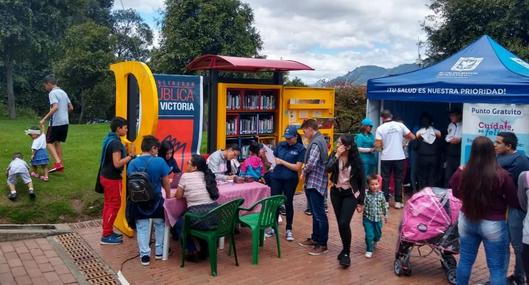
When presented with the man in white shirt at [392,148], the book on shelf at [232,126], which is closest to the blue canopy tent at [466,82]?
the man in white shirt at [392,148]

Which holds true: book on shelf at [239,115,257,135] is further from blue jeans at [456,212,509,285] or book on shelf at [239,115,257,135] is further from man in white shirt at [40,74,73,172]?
blue jeans at [456,212,509,285]

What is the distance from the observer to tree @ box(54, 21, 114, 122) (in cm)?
2050

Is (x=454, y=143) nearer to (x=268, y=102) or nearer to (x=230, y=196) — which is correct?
(x=268, y=102)

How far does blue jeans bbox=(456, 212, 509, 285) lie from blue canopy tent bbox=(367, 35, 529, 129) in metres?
4.36

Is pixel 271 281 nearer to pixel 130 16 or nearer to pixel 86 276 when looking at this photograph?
pixel 86 276

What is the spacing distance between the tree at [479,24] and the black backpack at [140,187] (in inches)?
582

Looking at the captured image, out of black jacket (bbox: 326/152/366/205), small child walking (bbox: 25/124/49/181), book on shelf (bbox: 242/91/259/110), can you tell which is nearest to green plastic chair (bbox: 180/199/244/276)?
black jacket (bbox: 326/152/366/205)

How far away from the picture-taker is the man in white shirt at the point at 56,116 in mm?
8031

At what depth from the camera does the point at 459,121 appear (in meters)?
9.23

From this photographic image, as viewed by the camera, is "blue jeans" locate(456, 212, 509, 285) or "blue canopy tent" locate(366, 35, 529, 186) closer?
"blue jeans" locate(456, 212, 509, 285)

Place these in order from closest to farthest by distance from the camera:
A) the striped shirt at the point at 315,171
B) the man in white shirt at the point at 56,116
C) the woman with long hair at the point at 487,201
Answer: the woman with long hair at the point at 487,201 < the striped shirt at the point at 315,171 < the man in white shirt at the point at 56,116

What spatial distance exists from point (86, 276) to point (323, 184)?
2.94 meters

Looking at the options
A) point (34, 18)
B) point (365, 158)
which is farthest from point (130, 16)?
point (365, 158)

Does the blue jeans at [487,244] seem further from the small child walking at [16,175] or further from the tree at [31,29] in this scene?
the tree at [31,29]
